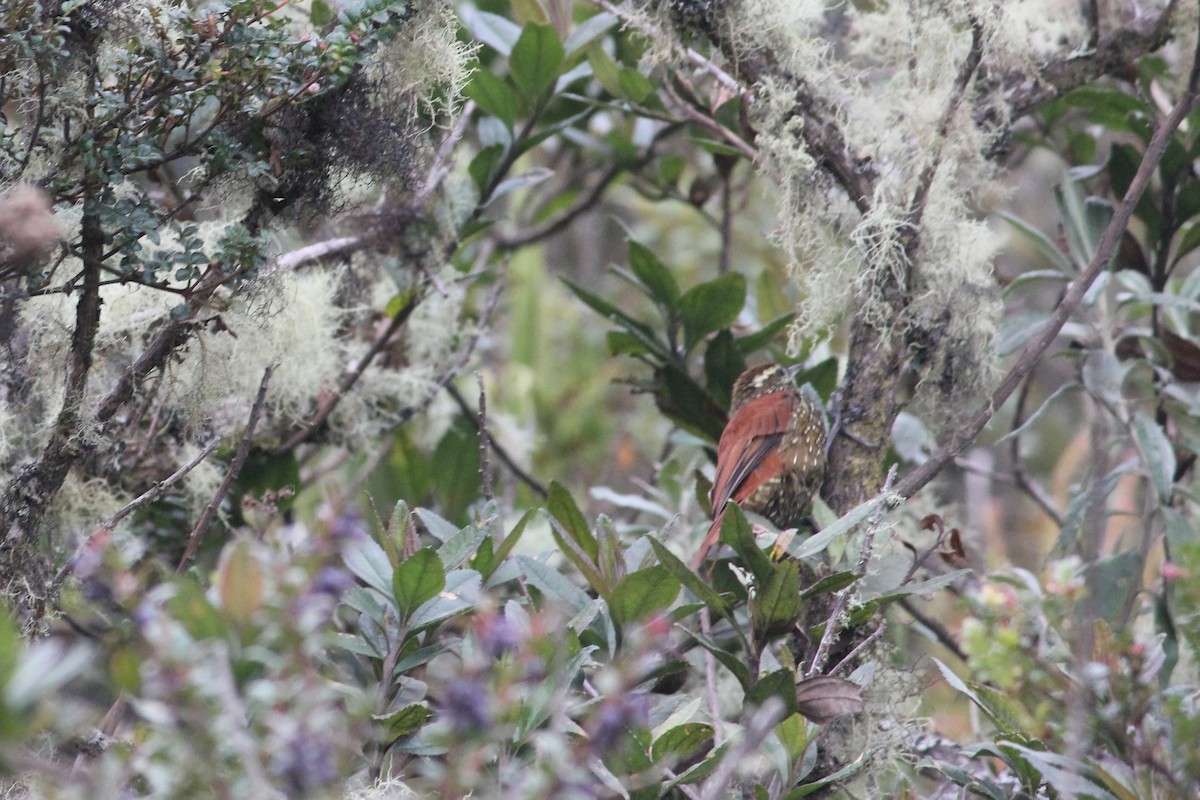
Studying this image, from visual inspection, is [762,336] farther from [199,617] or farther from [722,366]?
[199,617]

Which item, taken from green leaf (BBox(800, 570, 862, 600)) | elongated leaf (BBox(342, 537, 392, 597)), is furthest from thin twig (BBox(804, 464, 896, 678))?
elongated leaf (BBox(342, 537, 392, 597))

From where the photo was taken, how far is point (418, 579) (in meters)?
1.36

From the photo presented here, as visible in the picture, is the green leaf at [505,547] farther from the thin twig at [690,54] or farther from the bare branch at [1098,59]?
the bare branch at [1098,59]

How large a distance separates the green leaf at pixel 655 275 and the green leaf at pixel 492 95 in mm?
388

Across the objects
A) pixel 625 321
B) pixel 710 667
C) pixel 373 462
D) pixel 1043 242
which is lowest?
pixel 373 462

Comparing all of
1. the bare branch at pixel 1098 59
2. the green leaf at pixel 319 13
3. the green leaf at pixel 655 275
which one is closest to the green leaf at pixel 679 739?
the green leaf at pixel 655 275

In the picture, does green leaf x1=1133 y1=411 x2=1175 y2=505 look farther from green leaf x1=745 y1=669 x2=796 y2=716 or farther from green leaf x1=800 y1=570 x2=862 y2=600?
green leaf x1=745 y1=669 x2=796 y2=716

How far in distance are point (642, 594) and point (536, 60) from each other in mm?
1180

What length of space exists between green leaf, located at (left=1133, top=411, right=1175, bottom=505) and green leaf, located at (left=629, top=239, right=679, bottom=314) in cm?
89

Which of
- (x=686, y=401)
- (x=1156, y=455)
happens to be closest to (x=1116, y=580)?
(x=1156, y=455)

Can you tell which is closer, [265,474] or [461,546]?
[461,546]

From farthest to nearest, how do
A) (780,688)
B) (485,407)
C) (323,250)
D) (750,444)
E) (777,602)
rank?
1. (323,250)
2. (750,444)
3. (485,407)
4. (777,602)
5. (780,688)

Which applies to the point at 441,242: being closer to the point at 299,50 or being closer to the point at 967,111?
the point at 299,50

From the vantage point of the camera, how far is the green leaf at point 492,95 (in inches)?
86.4
